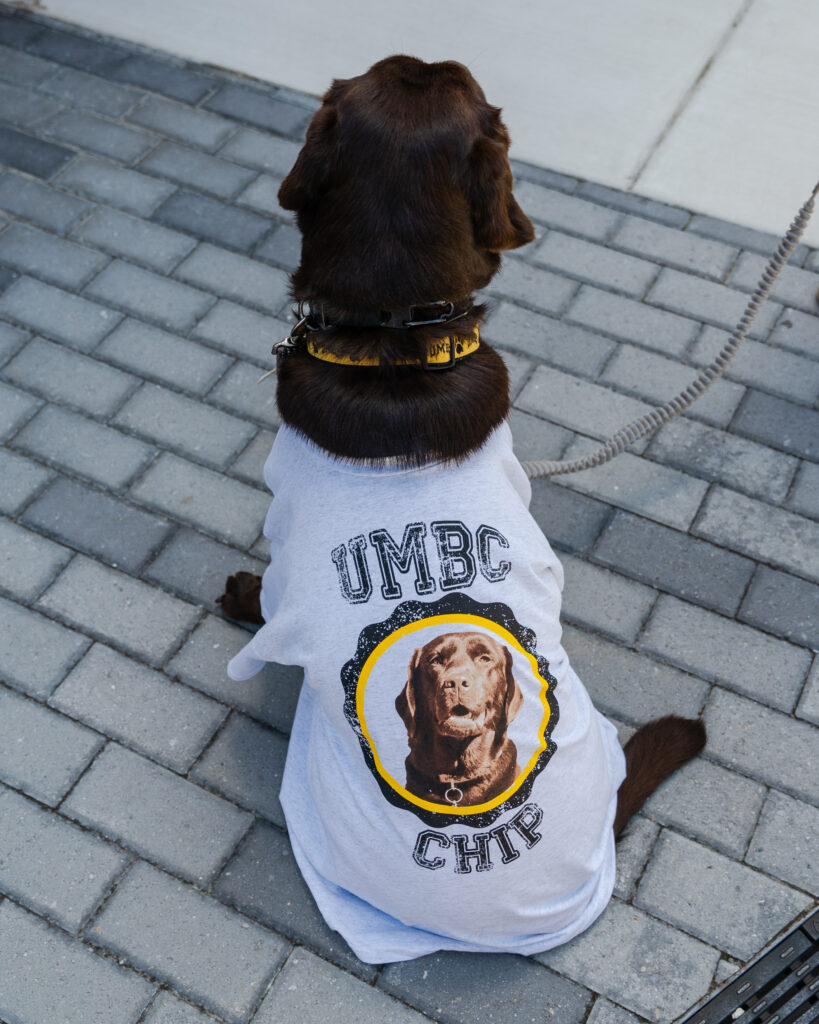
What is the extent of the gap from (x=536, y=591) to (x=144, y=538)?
59.9 inches

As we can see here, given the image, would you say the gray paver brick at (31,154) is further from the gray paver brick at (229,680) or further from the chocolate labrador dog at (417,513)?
the chocolate labrador dog at (417,513)

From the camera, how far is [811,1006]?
2.26 metres

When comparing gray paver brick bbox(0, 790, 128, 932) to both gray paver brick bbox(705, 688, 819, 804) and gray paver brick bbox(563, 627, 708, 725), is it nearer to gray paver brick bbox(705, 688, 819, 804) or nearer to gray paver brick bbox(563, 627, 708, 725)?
gray paver brick bbox(563, 627, 708, 725)

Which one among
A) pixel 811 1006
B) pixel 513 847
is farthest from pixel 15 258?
pixel 811 1006

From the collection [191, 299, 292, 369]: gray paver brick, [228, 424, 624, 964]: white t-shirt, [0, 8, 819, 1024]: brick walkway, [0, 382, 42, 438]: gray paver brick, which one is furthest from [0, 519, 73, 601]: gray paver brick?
[228, 424, 624, 964]: white t-shirt

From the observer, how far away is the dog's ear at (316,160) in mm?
1704

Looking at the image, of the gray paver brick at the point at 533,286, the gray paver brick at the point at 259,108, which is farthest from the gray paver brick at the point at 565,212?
the gray paver brick at the point at 259,108

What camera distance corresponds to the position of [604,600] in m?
2.84

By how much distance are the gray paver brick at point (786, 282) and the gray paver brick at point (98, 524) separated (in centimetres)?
227

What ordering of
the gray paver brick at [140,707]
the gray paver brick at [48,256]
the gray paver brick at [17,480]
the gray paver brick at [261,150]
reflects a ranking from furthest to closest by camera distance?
the gray paver brick at [261,150] < the gray paver brick at [48,256] < the gray paver brick at [17,480] < the gray paver brick at [140,707]

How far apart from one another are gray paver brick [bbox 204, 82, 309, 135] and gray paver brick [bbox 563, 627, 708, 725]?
259cm

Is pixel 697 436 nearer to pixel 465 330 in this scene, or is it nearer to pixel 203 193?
pixel 465 330

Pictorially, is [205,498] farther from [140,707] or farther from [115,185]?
[115,185]

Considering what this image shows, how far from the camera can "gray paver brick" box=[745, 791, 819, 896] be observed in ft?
7.83
